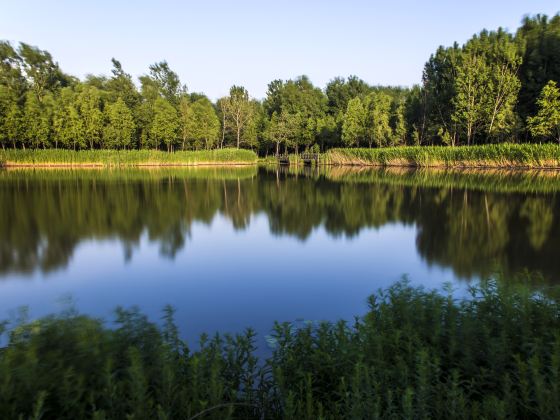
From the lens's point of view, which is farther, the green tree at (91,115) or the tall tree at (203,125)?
the tall tree at (203,125)

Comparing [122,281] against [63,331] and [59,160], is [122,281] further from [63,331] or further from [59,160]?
[59,160]

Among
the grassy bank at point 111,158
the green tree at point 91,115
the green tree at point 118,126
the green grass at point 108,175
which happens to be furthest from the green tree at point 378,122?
the green tree at point 91,115

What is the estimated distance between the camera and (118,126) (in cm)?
6038

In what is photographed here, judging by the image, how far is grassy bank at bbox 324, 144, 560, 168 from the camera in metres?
40.3

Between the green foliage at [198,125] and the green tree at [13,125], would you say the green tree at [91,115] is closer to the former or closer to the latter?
the green tree at [13,125]

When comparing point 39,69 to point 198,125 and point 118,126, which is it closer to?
point 118,126

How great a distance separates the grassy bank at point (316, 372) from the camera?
11.0ft

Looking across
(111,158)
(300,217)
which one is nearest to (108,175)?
(111,158)

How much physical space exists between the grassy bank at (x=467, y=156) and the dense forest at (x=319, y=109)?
3.84 metres

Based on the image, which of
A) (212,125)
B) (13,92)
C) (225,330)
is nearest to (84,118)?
(13,92)

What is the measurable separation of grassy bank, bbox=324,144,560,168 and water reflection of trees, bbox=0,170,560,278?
56.6ft

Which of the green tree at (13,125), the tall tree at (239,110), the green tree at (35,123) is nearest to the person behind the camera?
the green tree at (13,125)

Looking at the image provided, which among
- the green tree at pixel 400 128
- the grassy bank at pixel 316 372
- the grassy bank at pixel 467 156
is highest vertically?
the green tree at pixel 400 128

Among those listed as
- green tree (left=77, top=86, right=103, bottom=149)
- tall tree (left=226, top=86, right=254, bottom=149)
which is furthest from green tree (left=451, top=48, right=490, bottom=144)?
green tree (left=77, top=86, right=103, bottom=149)
